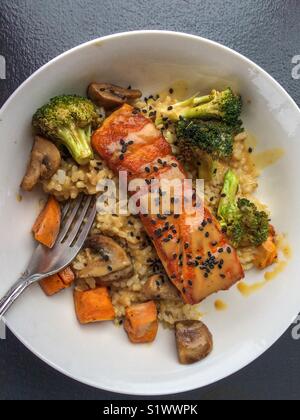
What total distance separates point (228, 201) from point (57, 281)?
145cm

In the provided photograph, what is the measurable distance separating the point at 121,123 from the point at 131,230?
818 mm

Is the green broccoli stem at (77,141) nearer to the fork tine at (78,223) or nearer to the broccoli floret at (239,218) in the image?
the fork tine at (78,223)

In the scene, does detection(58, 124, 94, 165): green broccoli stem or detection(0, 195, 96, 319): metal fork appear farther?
detection(0, 195, 96, 319): metal fork

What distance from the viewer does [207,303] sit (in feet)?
13.4

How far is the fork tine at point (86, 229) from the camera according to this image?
3.79 metres

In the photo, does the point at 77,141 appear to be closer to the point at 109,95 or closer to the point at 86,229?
the point at 109,95

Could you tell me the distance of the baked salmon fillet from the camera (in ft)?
12.0

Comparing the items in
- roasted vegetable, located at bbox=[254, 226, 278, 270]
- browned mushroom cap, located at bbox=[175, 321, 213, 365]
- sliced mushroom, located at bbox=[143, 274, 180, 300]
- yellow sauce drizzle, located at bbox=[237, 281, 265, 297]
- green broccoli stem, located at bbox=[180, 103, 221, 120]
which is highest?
green broccoli stem, located at bbox=[180, 103, 221, 120]

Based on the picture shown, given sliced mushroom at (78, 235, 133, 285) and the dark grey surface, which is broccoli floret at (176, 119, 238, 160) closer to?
sliced mushroom at (78, 235, 133, 285)

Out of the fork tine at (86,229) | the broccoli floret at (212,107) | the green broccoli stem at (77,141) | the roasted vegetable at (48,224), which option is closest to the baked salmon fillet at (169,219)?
the green broccoli stem at (77,141)

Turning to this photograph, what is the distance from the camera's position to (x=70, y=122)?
352 cm

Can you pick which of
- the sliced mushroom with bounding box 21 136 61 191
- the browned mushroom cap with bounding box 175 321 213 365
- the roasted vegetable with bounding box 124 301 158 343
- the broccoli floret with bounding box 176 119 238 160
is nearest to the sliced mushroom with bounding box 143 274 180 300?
the roasted vegetable with bounding box 124 301 158 343

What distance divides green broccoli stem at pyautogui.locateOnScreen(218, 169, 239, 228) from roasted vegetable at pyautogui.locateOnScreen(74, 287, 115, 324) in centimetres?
107

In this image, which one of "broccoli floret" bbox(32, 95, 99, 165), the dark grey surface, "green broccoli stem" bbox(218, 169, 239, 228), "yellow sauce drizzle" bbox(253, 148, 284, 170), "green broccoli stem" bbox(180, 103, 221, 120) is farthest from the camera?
the dark grey surface
